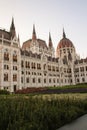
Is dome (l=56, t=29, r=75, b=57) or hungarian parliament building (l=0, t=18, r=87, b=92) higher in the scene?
dome (l=56, t=29, r=75, b=57)

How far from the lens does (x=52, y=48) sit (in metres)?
113

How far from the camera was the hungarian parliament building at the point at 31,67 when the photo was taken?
49312 millimetres

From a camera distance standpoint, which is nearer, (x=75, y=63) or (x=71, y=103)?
(x=71, y=103)

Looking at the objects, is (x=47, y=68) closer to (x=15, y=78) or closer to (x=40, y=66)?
(x=40, y=66)

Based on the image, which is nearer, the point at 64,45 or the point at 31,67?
the point at 31,67

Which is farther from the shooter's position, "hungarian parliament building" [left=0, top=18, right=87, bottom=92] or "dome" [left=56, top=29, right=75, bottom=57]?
"dome" [left=56, top=29, right=75, bottom=57]

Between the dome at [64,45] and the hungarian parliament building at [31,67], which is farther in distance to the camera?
the dome at [64,45]


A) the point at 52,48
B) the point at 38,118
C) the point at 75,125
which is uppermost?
the point at 52,48

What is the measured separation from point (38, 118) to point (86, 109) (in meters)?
5.35

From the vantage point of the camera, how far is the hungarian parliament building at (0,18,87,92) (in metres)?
49.3

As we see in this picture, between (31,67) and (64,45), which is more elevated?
(64,45)

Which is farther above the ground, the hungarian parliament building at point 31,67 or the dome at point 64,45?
the dome at point 64,45

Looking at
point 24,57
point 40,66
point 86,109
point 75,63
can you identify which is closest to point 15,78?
point 24,57

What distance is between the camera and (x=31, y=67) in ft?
208
